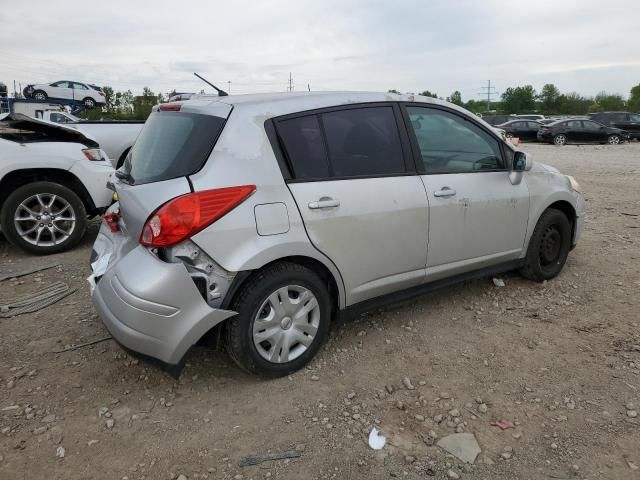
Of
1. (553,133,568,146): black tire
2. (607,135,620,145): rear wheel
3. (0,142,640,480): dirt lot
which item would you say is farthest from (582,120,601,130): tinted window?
(0,142,640,480): dirt lot

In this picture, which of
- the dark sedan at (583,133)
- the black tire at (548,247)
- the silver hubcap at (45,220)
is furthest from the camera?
the dark sedan at (583,133)

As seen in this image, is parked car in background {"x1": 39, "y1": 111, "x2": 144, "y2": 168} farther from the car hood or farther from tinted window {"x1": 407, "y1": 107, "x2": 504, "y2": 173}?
tinted window {"x1": 407, "y1": 107, "x2": 504, "y2": 173}

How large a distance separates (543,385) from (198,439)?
1973 millimetres

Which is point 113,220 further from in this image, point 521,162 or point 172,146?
point 521,162

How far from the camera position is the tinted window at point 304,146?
2.91 m

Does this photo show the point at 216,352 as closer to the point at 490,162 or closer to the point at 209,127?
the point at 209,127

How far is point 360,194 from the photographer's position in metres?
3.07

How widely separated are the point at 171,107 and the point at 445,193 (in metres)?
1.90

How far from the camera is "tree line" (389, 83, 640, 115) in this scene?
68812 millimetres

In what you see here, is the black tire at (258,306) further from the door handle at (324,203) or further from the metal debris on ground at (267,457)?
the metal debris on ground at (267,457)

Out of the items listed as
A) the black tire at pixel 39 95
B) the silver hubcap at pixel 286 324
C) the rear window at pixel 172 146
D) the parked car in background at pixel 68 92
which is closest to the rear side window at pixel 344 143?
the rear window at pixel 172 146

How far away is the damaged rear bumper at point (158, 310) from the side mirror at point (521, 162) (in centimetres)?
257

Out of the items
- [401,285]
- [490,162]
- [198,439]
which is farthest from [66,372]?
[490,162]

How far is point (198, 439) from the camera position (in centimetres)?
252
